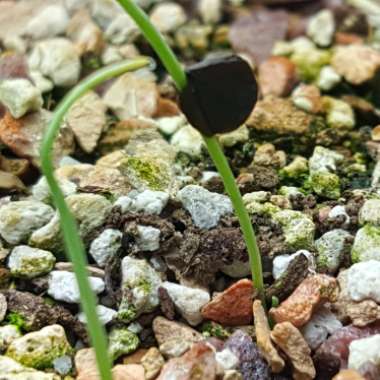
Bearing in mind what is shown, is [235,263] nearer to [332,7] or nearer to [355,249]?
[355,249]

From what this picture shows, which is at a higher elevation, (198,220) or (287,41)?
(198,220)

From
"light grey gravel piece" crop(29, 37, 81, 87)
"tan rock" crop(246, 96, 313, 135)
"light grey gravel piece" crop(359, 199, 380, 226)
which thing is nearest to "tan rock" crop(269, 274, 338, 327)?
"light grey gravel piece" crop(359, 199, 380, 226)

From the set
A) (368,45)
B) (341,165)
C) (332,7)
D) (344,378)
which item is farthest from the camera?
(332,7)

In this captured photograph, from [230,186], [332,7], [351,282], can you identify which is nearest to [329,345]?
[351,282]

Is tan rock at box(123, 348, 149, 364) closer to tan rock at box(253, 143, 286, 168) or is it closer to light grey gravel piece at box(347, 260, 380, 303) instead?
light grey gravel piece at box(347, 260, 380, 303)

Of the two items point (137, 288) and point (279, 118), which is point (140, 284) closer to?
point (137, 288)

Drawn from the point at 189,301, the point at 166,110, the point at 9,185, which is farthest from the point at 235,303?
the point at 166,110
